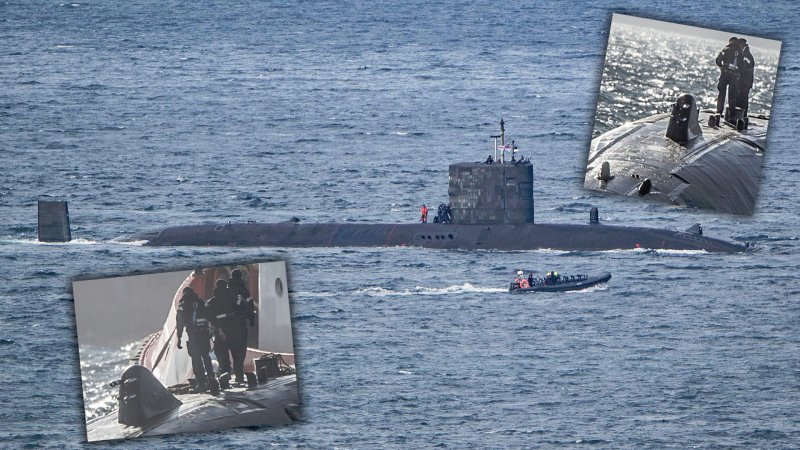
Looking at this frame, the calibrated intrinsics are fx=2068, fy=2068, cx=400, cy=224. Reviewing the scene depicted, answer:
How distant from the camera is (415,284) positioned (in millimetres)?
78125

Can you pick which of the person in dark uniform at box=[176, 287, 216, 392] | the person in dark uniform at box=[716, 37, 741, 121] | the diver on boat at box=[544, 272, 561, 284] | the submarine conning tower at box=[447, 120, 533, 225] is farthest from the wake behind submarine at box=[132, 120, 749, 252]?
the person in dark uniform at box=[176, 287, 216, 392]

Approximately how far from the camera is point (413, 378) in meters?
64.3

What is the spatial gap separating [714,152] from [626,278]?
98.3 feet

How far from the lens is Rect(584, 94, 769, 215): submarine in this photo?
4672cm

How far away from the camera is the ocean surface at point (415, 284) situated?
59375 millimetres

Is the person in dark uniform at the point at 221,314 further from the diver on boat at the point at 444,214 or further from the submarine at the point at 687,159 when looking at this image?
the diver on boat at the point at 444,214

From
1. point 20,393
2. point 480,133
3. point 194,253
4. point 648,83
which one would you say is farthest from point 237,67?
point 20,393

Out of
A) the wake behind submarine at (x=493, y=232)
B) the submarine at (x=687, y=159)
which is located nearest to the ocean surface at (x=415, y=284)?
the wake behind submarine at (x=493, y=232)

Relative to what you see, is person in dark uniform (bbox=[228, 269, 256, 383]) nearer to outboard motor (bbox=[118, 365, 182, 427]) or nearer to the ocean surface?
outboard motor (bbox=[118, 365, 182, 427])

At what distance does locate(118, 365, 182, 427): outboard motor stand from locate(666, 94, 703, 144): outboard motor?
13.3m

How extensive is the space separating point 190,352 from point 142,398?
5.53 feet

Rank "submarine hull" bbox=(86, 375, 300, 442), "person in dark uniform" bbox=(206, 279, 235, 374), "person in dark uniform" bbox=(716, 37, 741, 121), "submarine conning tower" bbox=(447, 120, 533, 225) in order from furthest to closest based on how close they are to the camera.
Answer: "submarine conning tower" bbox=(447, 120, 533, 225)
"submarine hull" bbox=(86, 375, 300, 442)
"person in dark uniform" bbox=(716, 37, 741, 121)
"person in dark uniform" bbox=(206, 279, 235, 374)

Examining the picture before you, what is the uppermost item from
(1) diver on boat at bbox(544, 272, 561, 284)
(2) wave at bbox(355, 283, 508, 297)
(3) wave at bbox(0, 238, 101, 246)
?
(1) diver on boat at bbox(544, 272, 561, 284)

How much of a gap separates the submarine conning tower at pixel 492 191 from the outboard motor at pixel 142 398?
41809mm
